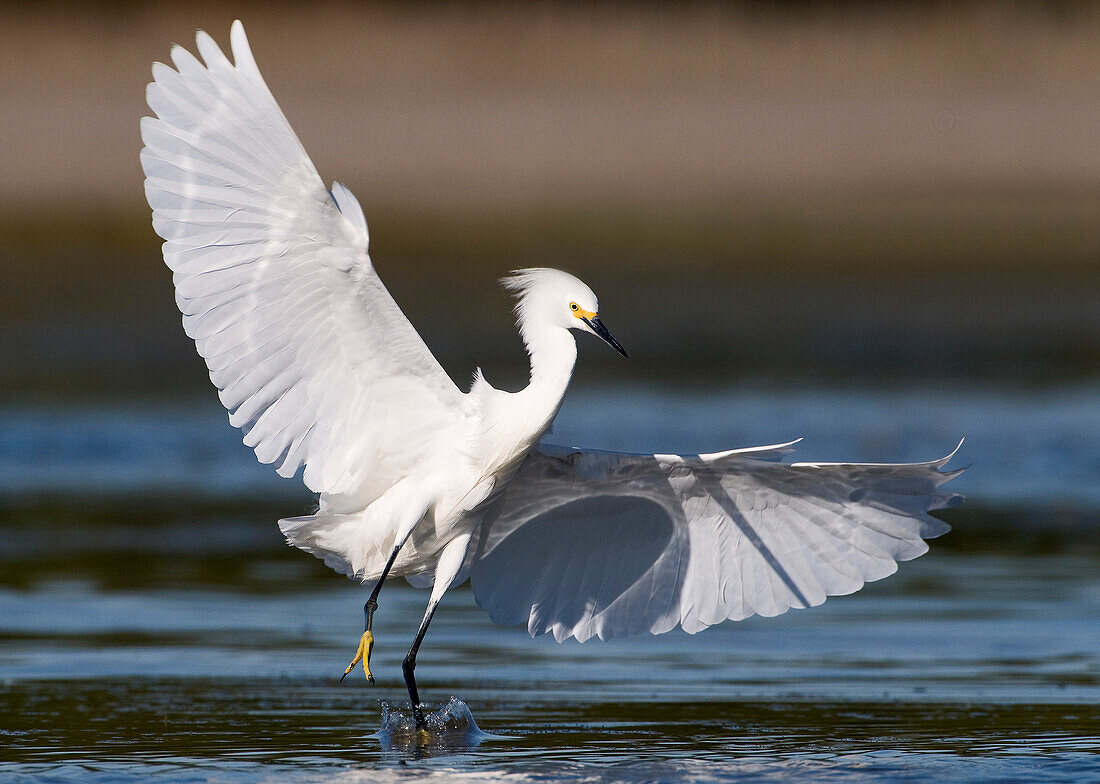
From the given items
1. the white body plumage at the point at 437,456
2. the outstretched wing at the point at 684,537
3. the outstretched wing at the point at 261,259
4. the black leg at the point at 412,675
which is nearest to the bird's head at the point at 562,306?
the white body plumage at the point at 437,456

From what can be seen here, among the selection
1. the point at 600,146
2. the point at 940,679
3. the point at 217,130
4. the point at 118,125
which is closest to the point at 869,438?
the point at 940,679

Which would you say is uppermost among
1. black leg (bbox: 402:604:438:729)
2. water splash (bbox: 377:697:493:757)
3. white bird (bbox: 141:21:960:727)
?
white bird (bbox: 141:21:960:727)

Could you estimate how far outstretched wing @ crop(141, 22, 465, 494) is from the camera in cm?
788

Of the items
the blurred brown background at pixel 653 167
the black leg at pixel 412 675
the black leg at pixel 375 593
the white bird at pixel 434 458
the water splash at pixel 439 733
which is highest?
the blurred brown background at pixel 653 167

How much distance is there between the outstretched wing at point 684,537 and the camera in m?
8.59

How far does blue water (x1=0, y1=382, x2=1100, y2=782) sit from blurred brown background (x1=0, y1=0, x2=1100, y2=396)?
6.00 metres

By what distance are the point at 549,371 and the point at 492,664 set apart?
184 centimetres

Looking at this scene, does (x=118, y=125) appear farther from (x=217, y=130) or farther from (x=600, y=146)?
(x=217, y=130)

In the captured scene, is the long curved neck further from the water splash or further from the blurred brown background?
the blurred brown background

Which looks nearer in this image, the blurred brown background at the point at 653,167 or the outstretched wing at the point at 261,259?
the outstretched wing at the point at 261,259

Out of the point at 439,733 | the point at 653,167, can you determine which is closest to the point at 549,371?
the point at 439,733

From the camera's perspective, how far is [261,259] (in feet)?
26.2

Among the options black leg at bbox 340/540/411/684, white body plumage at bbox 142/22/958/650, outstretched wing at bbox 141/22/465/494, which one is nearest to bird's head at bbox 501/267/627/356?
white body plumage at bbox 142/22/958/650

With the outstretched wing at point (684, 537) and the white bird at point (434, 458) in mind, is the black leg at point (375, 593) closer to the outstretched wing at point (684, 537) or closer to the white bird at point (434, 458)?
the white bird at point (434, 458)
